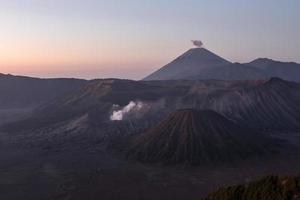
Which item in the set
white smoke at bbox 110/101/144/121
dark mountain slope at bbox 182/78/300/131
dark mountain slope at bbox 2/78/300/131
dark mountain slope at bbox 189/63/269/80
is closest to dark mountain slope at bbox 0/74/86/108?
dark mountain slope at bbox 189/63/269/80

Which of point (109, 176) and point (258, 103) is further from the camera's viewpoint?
point (258, 103)

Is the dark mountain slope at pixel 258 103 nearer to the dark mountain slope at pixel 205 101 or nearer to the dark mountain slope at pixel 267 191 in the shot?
the dark mountain slope at pixel 205 101

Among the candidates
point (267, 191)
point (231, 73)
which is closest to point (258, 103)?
point (267, 191)

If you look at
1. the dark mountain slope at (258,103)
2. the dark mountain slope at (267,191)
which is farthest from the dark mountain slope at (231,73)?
the dark mountain slope at (267,191)

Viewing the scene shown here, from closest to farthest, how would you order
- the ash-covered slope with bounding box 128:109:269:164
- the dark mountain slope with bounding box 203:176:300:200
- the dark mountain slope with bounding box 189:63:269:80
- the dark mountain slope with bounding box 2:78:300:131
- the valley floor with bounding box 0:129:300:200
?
1. the dark mountain slope with bounding box 203:176:300:200
2. the valley floor with bounding box 0:129:300:200
3. the ash-covered slope with bounding box 128:109:269:164
4. the dark mountain slope with bounding box 2:78:300:131
5. the dark mountain slope with bounding box 189:63:269:80

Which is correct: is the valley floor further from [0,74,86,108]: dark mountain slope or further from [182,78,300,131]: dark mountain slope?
[0,74,86,108]: dark mountain slope

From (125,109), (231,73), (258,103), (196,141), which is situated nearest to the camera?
(196,141)

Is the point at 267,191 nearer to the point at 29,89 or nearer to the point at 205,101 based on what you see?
the point at 205,101
